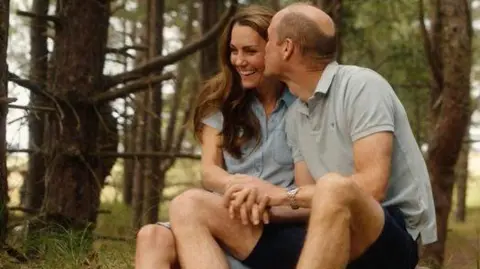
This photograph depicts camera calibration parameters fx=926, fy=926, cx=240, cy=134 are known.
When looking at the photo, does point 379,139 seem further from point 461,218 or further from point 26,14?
point 461,218

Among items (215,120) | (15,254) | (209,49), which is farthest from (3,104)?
(209,49)

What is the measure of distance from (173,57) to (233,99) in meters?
2.24

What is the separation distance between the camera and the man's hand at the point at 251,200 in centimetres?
357

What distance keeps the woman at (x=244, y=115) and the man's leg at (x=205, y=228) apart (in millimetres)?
212

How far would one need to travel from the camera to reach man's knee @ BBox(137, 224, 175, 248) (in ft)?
12.2

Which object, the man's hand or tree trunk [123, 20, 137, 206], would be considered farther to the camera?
tree trunk [123, 20, 137, 206]

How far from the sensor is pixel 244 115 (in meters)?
4.14

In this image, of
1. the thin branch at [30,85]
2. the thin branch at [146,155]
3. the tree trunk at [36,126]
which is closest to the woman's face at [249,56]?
the thin branch at [30,85]

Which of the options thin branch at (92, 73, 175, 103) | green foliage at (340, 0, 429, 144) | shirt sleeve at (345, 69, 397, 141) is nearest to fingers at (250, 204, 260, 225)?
shirt sleeve at (345, 69, 397, 141)

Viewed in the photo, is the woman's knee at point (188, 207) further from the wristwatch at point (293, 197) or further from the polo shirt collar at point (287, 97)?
the polo shirt collar at point (287, 97)

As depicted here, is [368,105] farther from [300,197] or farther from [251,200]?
[251,200]

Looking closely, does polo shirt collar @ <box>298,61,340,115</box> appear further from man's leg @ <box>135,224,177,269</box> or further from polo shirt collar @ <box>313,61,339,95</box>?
man's leg @ <box>135,224,177,269</box>

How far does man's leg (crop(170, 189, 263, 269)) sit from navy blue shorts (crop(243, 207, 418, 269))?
5 centimetres

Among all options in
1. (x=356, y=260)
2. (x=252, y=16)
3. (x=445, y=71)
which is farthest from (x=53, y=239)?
(x=445, y=71)
